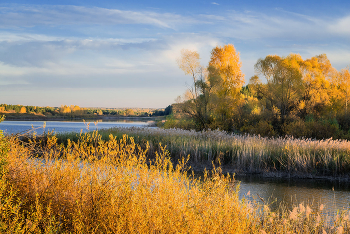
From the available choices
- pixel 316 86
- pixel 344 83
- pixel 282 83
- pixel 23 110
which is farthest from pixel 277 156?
pixel 23 110

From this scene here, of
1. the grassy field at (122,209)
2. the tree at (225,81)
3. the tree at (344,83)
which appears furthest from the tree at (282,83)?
the grassy field at (122,209)

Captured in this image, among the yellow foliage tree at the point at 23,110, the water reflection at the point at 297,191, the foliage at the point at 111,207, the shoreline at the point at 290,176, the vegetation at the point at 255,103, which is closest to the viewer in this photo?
the foliage at the point at 111,207

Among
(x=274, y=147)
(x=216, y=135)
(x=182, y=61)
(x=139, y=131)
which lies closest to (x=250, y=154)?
(x=274, y=147)

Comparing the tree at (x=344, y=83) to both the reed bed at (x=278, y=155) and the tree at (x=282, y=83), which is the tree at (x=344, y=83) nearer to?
the tree at (x=282, y=83)

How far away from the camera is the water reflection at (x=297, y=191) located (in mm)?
8148

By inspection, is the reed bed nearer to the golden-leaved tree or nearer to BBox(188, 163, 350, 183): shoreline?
BBox(188, 163, 350, 183): shoreline

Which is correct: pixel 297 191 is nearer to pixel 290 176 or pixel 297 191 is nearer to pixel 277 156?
pixel 290 176

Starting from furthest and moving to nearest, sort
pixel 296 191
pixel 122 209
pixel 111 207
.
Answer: pixel 296 191
pixel 111 207
pixel 122 209

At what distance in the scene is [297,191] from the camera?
31.9 ft

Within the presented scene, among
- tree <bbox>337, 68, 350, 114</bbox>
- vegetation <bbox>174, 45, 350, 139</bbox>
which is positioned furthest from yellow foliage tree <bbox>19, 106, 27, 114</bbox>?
tree <bbox>337, 68, 350, 114</bbox>

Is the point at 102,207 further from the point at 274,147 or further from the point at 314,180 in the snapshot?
the point at 274,147

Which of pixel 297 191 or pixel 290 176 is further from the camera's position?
pixel 290 176

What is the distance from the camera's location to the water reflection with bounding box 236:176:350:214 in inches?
321

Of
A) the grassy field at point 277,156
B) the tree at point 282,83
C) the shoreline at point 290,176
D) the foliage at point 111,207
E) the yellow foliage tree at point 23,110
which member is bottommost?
the shoreline at point 290,176
